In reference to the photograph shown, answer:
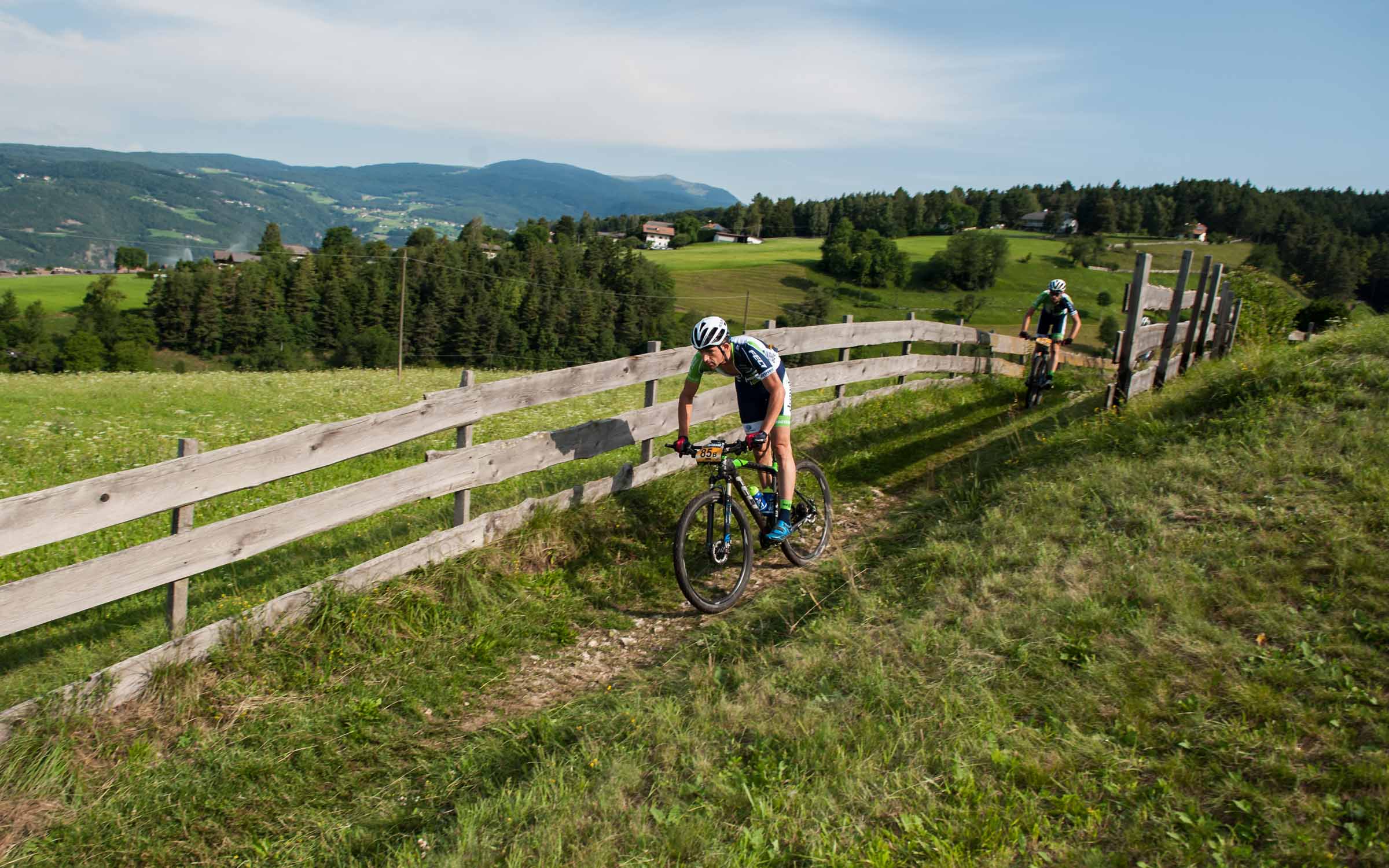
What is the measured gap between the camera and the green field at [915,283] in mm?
83750

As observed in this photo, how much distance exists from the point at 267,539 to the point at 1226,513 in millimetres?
6449

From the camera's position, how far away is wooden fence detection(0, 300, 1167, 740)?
14.1ft

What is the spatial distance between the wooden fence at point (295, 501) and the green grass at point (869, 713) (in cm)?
20

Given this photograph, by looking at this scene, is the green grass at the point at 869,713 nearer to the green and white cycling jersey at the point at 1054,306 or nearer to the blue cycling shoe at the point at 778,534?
the blue cycling shoe at the point at 778,534

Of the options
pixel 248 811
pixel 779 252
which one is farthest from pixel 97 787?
pixel 779 252

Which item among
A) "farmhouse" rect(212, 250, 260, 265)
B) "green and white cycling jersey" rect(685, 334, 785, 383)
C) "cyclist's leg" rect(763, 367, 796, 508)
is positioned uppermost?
"green and white cycling jersey" rect(685, 334, 785, 383)

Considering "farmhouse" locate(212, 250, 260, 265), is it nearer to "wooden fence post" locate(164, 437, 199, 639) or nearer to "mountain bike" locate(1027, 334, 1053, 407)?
"mountain bike" locate(1027, 334, 1053, 407)

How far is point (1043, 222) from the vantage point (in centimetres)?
13425

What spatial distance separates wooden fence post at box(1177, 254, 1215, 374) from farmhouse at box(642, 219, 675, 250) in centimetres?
13066

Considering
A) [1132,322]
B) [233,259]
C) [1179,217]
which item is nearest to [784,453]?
[1132,322]

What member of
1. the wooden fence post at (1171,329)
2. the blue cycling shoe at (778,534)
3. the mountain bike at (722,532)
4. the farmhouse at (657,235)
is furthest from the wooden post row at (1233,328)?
the farmhouse at (657,235)

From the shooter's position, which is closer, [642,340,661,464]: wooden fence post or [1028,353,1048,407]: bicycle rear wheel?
[642,340,661,464]: wooden fence post

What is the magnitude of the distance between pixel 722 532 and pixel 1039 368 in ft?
26.1

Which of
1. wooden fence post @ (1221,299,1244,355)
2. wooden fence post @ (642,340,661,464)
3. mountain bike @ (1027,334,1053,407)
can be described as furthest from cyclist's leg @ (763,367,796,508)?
wooden fence post @ (1221,299,1244,355)
